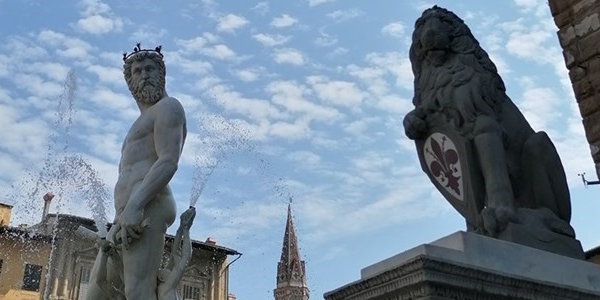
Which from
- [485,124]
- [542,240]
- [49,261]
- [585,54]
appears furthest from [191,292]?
[542,240]

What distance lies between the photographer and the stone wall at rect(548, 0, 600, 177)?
8.71 metres

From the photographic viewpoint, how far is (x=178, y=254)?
18.7 ft

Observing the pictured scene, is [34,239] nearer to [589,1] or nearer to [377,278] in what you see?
[589,1]

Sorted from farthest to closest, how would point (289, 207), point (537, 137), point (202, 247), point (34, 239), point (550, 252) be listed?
point (289, 207) < point (202, 247) < point (34, 239) < point (537, 137) < point (550, 252)

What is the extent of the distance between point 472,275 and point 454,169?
1.39 m

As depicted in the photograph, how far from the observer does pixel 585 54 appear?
8.98m

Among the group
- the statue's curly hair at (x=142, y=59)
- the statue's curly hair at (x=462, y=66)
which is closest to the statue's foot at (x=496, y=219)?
the statue's curly hair at (x=462, y=66)

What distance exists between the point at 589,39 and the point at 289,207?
264 ft

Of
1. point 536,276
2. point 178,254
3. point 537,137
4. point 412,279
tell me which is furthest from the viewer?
point 178,254

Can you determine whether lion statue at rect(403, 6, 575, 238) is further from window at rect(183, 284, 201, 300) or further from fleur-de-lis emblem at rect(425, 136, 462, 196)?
window at rect(183, 284, 201, 300)

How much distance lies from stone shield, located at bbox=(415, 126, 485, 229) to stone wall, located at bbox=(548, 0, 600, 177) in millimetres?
4625

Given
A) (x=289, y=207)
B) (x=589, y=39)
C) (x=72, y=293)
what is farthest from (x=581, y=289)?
(x=289, y=207)

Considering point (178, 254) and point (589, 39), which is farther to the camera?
point (589, 39)

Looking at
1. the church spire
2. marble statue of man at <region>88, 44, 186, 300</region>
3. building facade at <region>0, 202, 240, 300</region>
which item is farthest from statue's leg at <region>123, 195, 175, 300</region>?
the church spire
